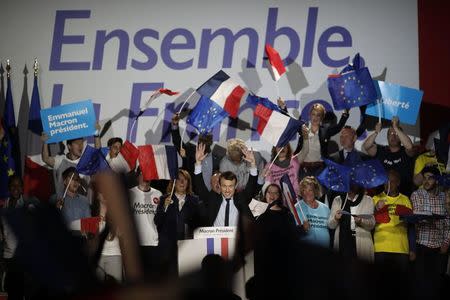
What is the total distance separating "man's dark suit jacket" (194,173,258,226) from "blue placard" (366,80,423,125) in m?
1.86

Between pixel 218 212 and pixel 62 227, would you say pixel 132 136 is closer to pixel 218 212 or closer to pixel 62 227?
pixel 218 212

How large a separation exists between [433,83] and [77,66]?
4.38m

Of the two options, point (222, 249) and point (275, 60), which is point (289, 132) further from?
point (222, 249)

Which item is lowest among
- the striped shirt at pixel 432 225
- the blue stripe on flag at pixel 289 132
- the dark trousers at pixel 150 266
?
the striped shirt at pixel 432 225

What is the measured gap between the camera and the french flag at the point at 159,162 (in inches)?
303

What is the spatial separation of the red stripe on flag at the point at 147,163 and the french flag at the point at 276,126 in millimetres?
1165

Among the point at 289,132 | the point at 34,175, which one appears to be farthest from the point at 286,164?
the point at 34,175

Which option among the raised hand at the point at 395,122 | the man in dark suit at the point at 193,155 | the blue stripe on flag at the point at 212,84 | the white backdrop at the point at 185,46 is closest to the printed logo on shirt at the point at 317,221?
the man in dark suit at the point at 193,155

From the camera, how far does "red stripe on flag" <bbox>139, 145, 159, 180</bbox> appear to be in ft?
25.3

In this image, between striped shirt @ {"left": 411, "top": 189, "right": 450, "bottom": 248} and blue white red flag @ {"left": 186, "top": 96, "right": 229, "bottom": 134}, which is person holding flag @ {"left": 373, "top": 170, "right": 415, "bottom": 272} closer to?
striped shirt @ {"left": 411, "top": 189, "right": 450, "bottom": 248}

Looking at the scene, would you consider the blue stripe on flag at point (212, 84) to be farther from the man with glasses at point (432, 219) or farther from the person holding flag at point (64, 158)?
the man with glasses at point (432, 219)

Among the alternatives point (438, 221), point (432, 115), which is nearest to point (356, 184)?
point (438, 221)

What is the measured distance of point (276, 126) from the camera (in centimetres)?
822

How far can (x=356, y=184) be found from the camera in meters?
7.51
